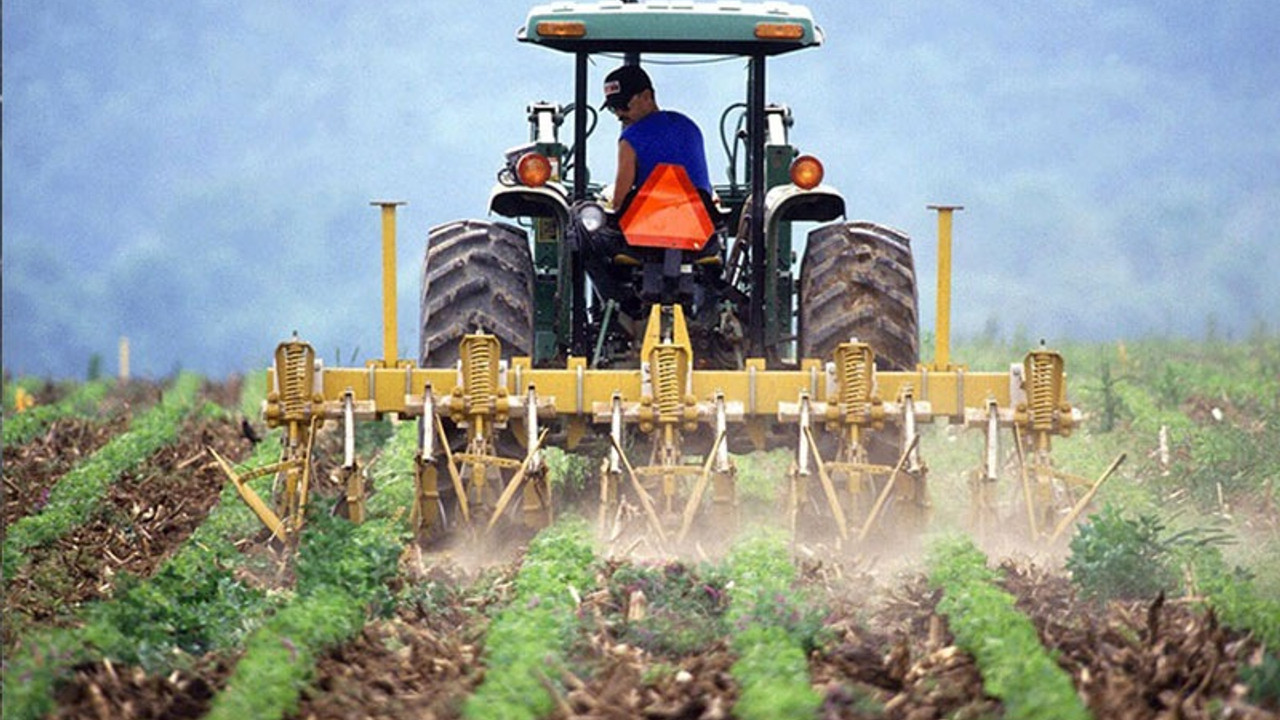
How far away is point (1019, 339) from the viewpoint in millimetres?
23734

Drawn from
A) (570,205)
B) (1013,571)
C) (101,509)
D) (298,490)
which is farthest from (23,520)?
(1013,571)

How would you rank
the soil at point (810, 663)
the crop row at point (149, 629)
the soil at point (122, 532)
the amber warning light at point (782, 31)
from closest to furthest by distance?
the soil at point (810, 663)
the crop row at point (149, 629)
the soil at point (122, 532)
the amber warning light at point (782, 31)

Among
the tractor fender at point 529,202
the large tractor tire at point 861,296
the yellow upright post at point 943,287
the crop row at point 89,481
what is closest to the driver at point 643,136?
the tractor fender at point 529,202

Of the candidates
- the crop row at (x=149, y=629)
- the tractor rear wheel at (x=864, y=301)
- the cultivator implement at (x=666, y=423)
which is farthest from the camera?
the tractor rear wheel at (x=864, y=301)

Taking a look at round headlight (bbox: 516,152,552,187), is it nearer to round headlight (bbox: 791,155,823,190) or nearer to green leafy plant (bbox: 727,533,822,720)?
round headlight (bbox: 791,155,823,190)

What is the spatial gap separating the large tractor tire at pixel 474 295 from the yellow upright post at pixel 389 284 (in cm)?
22

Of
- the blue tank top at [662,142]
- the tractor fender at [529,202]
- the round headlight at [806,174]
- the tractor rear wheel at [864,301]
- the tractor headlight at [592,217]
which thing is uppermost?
the blue tank top at [662,142]

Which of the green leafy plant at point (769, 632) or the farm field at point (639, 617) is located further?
the farm field at point (639, 617)

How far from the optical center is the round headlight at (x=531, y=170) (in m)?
11.5

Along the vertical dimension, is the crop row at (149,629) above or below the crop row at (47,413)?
below

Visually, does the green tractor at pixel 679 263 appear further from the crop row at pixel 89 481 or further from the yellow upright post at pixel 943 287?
the crop row at pixel 89 481

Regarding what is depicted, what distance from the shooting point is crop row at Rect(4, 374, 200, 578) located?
477 inches

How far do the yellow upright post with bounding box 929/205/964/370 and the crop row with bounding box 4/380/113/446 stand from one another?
9062mm

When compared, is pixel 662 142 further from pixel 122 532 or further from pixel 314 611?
pixel 314 611
